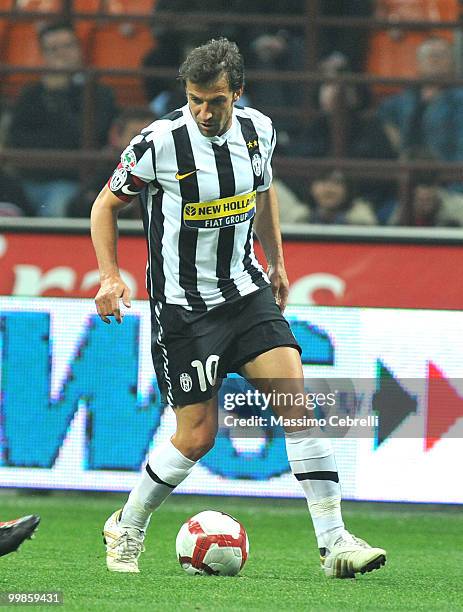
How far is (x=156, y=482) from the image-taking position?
495 cm

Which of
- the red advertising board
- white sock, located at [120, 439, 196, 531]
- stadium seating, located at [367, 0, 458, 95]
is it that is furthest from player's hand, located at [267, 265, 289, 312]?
stadium seating, located at [367, 0, 458, 95]

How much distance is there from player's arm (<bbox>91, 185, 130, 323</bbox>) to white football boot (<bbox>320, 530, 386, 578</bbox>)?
3.79ft

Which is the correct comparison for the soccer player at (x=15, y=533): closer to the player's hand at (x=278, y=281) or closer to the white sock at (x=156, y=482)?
the white sock at (x=156, y=482)

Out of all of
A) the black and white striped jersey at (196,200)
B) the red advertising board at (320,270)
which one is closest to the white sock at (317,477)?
the black and white striped jersey at (196,200)

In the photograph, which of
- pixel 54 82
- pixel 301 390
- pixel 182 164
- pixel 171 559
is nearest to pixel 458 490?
pixel 171 559

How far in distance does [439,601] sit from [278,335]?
3.81ft

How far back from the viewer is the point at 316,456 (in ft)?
15.8

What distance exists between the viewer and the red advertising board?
7.32 meters

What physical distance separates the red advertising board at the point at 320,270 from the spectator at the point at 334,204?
1115 millimetres

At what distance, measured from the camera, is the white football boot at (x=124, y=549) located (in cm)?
495

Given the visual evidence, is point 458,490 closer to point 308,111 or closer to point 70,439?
point 70,439

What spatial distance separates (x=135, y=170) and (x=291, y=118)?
4.82 meters

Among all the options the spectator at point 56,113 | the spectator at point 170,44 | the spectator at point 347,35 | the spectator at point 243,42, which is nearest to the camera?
the spectator at point 56,113

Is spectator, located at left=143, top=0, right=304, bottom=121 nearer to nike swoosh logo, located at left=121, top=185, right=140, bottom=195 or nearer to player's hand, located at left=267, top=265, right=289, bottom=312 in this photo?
player's hand, located at left=267, top=265, right=289, bottom=312
